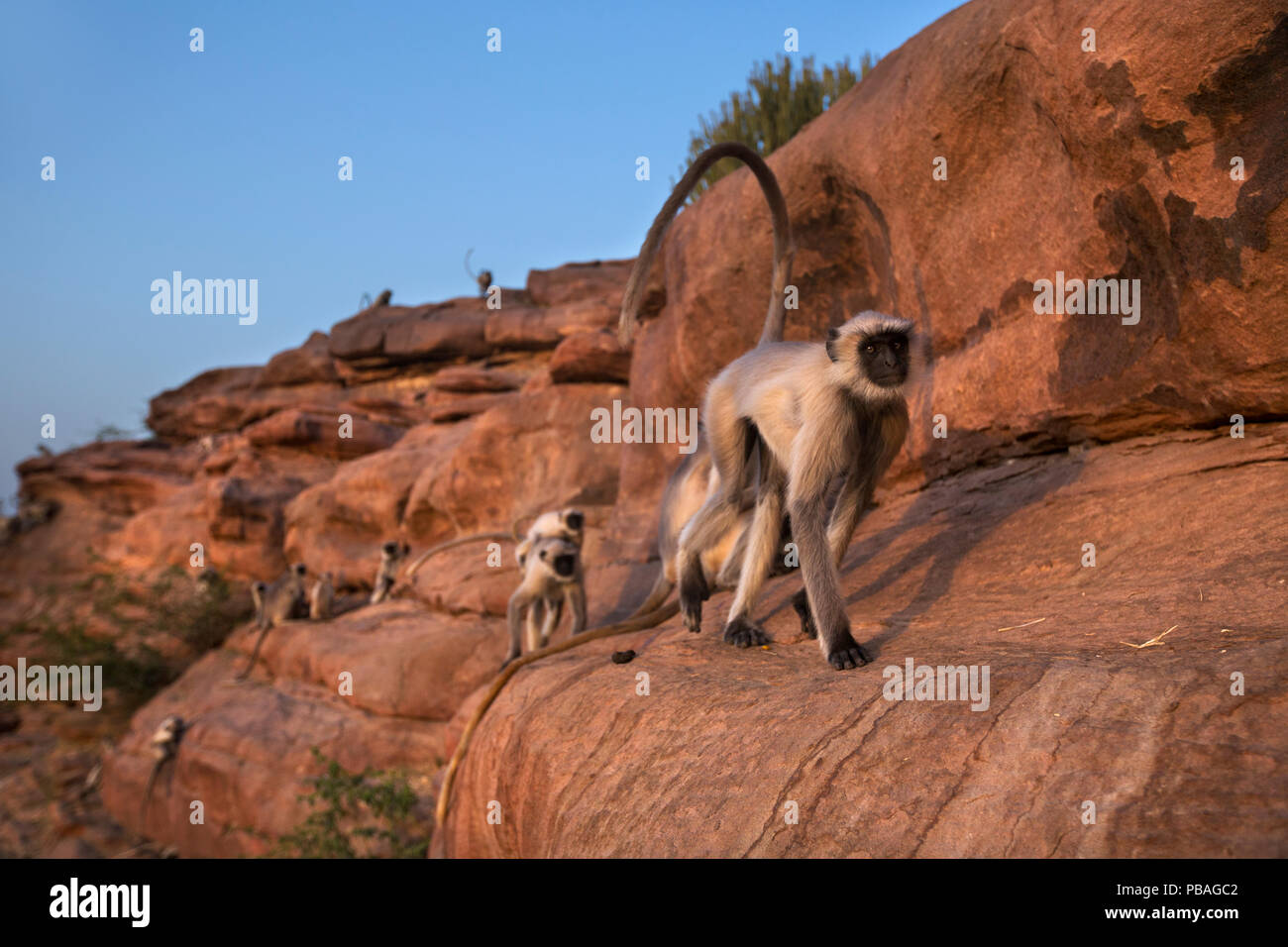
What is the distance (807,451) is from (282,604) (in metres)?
12.0

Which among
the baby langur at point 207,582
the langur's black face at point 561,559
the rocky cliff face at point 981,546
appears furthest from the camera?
the baby langur at point 207,582

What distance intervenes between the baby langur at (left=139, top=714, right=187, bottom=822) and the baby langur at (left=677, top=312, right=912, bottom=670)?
10331 mm

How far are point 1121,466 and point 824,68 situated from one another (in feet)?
26.4

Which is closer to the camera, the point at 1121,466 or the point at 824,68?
the point at 1121,466

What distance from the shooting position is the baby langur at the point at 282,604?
14.1 m

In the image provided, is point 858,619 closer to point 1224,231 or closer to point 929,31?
point 1224,231

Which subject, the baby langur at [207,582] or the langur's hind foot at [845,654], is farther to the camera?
the baby langur at [207,582]

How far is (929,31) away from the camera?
664cm

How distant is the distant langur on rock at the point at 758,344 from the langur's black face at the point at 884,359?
1217mm

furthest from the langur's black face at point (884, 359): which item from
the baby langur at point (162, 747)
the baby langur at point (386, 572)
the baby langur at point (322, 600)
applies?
the baby langur at point (162, 747)

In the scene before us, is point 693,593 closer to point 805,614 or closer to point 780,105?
point 805,614

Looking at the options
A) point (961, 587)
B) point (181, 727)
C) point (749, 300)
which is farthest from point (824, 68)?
point (181, 727)

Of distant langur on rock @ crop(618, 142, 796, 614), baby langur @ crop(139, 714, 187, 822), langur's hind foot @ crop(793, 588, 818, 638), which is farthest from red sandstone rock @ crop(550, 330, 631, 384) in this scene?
langur's hind foot @ crop(793, 588, 818, 638)

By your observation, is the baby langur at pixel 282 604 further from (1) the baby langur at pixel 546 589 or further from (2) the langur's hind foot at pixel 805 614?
(2) the langur's hind foot at pixel 805 614
